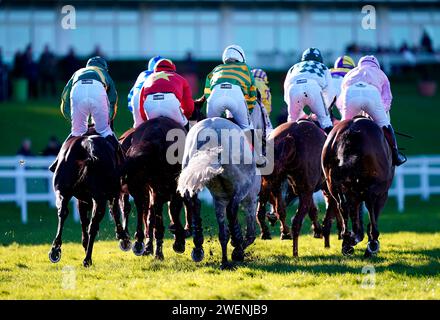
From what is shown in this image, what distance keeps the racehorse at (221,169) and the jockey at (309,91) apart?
98.0 inches

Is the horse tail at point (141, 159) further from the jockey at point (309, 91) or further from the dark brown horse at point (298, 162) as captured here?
the jockey at point (309, 91)

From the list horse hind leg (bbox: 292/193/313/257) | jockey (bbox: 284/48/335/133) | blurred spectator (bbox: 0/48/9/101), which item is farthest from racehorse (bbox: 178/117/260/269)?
blurred spectator (bbox: 0/48/9/101)

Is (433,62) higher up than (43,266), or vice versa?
(433,62)

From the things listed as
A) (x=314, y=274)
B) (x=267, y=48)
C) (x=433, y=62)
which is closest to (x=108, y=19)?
(x=267, y=48)

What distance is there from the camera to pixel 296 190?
12523 mm

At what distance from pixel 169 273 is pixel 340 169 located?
2.36 meters

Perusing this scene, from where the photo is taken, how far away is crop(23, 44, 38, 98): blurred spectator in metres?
33.0

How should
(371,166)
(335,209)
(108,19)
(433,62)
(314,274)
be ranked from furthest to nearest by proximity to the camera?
(108,19) → (433,62) → (335,209) → (371,166) → (314,274)

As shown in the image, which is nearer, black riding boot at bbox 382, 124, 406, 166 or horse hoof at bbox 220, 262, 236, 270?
horse hoof at bbox 220, 262, 236, 270

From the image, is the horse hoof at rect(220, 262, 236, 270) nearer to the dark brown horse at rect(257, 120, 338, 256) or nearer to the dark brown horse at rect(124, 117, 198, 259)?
the dark brown horse at rect(124, 117, 198, 259)

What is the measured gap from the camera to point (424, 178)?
2269cm

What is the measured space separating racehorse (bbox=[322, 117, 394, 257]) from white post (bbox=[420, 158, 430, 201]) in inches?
419
